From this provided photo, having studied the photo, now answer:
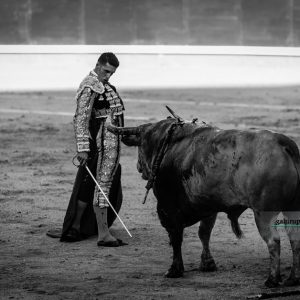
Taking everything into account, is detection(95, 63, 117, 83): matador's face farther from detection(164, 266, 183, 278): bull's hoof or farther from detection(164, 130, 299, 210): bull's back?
detection(164, 266, 183, 278): bull's hoof

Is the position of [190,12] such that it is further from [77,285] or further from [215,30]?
[77,285]

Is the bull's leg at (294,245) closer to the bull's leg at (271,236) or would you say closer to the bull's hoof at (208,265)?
the bull's leg at (271,236)

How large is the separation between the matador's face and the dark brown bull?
0.51 m

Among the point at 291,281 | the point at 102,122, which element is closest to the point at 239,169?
the point at 291,281

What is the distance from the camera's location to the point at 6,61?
749 inches

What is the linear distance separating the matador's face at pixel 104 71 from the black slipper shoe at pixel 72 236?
101cm

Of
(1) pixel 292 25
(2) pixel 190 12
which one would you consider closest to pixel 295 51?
(1) pixel 292 25

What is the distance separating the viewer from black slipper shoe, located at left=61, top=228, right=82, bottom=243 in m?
6.88

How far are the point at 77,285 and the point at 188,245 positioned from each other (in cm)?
127

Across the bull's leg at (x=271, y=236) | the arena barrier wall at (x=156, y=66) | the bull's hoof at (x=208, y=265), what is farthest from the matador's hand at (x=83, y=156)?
the arena barrier wall at (x=156, y=66)

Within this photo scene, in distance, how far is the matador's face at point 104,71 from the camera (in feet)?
21.4

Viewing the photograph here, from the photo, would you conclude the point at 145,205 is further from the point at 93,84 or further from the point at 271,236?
the point at 271,236

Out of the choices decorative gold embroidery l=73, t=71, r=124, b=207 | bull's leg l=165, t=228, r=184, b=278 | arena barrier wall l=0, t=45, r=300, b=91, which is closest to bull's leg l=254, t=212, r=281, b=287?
bull's leg l=165, t=228, r=184, b=278

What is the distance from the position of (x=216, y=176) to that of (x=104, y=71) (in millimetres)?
1377
